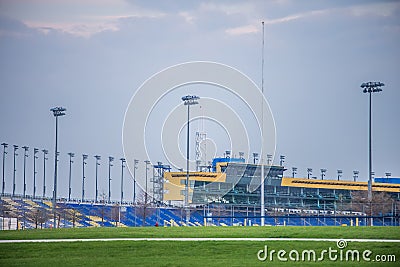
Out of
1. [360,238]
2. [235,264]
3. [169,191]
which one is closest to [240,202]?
[169,191]

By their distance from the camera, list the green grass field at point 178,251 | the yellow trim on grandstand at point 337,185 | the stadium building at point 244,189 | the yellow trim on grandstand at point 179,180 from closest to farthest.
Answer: the green grass field at point 178,251 < the stadium building at point 244,189 < the yellow trim on grandstand at point 179,180 < the yellow trim on grandstand at point 337,185

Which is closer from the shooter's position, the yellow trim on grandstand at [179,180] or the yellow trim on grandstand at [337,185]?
the yellow trim on grandstand at [179,180]

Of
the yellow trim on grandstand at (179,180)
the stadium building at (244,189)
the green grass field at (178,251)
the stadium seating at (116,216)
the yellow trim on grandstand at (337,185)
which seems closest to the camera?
the green grass field at (178,251)

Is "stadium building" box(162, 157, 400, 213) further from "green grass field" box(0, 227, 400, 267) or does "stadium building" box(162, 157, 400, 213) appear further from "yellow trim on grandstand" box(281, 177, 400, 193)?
"green grass field" box(0, 227, 400, 267)

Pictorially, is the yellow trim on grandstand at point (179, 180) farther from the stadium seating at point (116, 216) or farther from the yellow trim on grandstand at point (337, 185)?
the stadium seating at point (116, 216)

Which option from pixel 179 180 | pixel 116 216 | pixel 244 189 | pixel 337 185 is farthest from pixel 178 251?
pixel 337 185

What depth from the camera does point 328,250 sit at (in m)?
28.3

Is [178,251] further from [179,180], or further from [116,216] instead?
[179,180]

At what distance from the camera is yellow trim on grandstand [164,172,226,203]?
10006cm

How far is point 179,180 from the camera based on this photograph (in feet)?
334

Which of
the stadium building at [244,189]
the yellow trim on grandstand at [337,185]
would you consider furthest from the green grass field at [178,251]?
the yellow trim on grandstand at [337,185]

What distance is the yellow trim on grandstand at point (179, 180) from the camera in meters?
100

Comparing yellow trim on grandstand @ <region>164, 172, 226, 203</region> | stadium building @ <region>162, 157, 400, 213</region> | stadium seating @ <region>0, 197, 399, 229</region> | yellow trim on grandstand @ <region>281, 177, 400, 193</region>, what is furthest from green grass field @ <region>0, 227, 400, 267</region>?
yellow trim on grandstand @ <region>281, 177, 400, 193</region>

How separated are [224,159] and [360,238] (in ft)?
253
